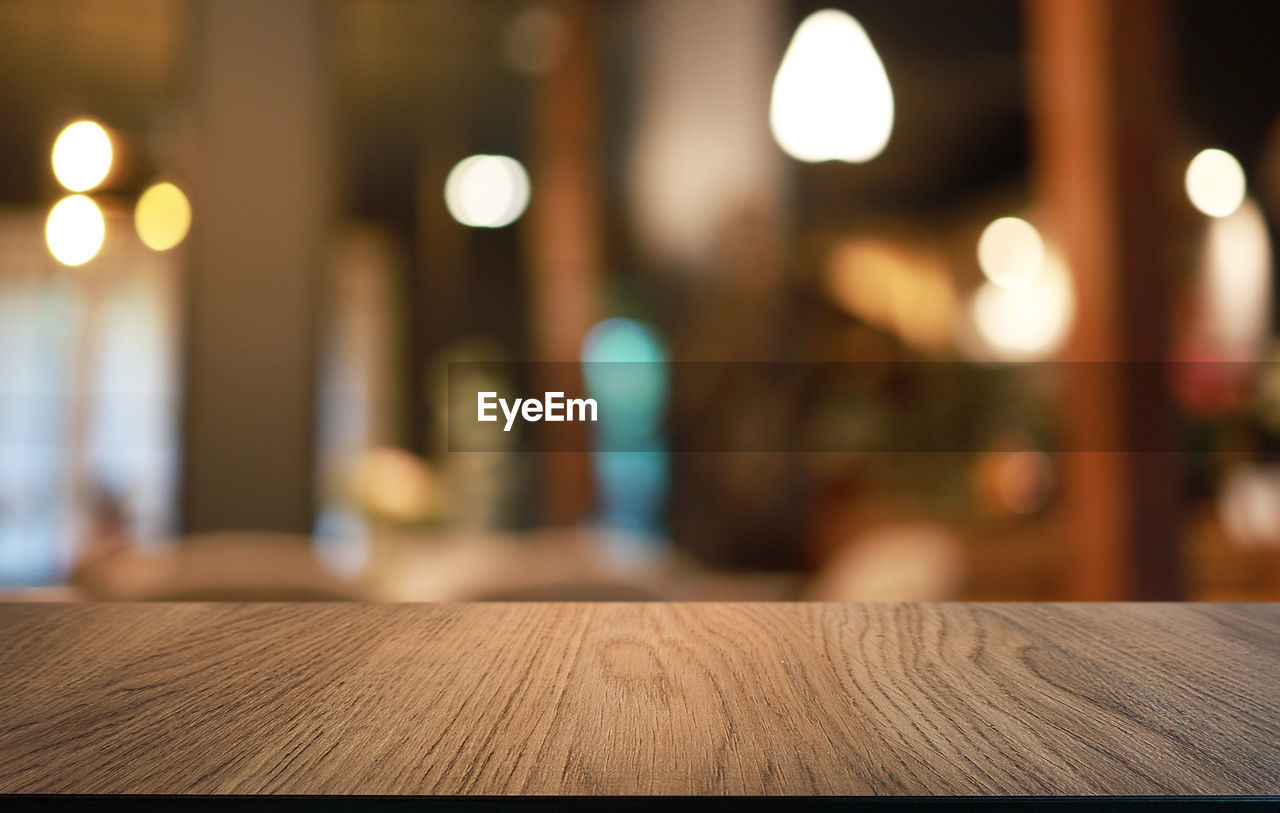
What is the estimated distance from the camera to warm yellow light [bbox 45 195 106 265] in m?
4.19

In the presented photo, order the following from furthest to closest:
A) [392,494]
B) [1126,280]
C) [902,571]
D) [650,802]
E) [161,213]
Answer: [161,213] < [392,494] < [902,571] < [1126,280] < [650,802]

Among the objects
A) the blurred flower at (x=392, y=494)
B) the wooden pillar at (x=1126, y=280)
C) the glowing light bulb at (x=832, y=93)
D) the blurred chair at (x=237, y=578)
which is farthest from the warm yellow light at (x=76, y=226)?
the wooden pillar at (x=1126, y=280)

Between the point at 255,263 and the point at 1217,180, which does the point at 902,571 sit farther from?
the point at 1217,180

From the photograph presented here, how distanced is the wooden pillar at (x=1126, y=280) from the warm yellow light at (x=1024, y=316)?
183 inches

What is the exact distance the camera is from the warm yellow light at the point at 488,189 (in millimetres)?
4863

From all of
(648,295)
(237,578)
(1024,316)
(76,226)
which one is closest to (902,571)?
(237,578)

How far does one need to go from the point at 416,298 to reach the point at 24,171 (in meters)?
2.55

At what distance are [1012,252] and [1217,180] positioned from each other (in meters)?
3.46

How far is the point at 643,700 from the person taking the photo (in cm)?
33

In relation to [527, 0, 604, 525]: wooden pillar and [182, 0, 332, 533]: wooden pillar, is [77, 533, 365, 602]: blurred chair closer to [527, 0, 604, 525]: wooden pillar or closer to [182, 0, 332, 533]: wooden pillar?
[182, 0, 332, 533]: wooden pillar

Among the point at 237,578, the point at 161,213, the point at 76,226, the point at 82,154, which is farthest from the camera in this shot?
the point at 161,213

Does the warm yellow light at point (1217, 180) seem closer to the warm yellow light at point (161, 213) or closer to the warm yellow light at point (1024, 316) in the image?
the warm yellow light at point (1024, 316)

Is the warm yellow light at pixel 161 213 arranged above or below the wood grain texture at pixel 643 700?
above

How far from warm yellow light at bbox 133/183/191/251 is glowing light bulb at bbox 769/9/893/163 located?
127 inches
